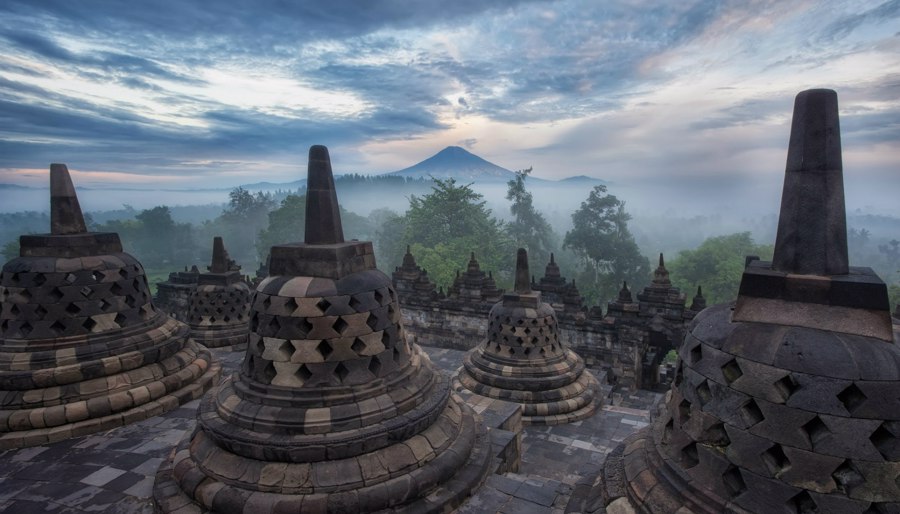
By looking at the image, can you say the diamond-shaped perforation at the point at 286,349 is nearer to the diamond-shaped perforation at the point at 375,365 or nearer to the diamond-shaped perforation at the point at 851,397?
the diamond-shaped perforation at the point at 375,365

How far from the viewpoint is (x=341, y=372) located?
5.22m

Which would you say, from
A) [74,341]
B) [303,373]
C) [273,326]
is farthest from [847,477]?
[74,341]

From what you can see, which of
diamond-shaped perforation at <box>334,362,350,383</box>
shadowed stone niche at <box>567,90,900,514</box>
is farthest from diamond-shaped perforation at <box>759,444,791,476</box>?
diamond-shaped perforation at <box>334,362,350,383</box>

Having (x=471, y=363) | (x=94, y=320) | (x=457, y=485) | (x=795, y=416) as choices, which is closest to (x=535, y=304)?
(x=471, y=363)

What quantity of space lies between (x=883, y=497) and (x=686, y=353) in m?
1.39

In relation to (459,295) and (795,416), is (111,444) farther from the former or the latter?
(459,295)

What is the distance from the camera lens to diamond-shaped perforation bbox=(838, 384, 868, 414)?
2.85 m

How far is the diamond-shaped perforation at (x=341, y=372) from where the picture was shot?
5203mm

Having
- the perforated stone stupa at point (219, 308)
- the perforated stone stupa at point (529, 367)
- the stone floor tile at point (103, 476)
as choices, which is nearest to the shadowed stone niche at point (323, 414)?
the stone floor tile at point (103, 476)

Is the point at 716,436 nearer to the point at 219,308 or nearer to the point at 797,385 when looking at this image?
the point at 797,385

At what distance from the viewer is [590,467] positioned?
9.07 m

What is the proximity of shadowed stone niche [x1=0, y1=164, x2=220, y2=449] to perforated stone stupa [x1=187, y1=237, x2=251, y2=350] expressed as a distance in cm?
586

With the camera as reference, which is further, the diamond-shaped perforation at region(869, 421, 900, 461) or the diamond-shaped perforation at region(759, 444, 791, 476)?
the diamond-shaped perforation at region(759, 444, 791, 476)

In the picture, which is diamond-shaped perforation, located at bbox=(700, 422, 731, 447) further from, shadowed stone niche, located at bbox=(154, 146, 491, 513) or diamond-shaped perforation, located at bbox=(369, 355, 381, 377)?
diamond-shaped perforation, located at bbox=(369, 355, 381, 377)
